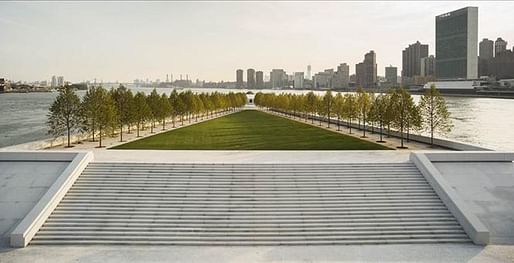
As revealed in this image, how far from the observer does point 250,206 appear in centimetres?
1825

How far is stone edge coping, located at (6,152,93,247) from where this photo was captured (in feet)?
52.7

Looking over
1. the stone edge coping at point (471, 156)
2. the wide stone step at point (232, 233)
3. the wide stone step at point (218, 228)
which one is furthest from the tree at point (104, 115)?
the stone edge coping at point (471, 156)

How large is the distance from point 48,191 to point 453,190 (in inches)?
615

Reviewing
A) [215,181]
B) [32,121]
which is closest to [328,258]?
[215,181]

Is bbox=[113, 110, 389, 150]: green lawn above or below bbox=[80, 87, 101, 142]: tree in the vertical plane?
below

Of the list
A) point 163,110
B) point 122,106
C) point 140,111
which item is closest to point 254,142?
point 140,111

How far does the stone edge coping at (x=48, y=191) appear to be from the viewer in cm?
1606

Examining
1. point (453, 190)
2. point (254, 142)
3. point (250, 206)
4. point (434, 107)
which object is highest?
point (434, 107)

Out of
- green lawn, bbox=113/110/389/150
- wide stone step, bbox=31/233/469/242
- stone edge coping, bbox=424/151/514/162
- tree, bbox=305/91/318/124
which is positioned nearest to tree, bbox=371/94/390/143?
green lawn, bbox=113/110/389/150

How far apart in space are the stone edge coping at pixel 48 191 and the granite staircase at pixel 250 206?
26 centimetres

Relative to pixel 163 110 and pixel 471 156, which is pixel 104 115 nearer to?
pixel 163 110

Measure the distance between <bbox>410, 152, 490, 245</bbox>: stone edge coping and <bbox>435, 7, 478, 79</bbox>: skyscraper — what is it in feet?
561

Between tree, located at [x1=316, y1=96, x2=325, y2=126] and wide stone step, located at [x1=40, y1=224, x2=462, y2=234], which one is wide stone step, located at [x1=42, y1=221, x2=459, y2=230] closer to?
wide stone step, located at [x1=40, y1=224, x2=462, y2=234]

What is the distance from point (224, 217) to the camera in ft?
57.8
